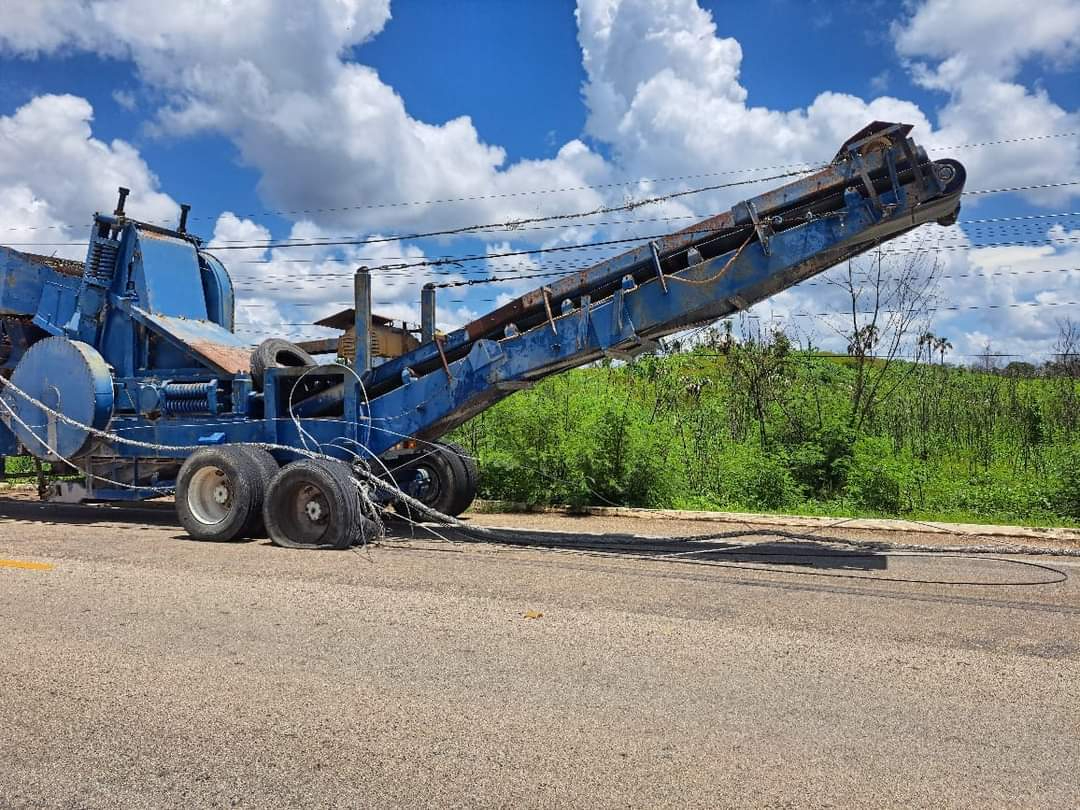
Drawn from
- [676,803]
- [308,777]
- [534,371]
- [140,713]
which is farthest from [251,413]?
[676,803]

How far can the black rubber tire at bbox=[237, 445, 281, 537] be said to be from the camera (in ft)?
32.2

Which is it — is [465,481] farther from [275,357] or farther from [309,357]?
[275,357]

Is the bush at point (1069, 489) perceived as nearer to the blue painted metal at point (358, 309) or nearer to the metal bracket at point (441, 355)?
the blue painted metal at point (358, 309)

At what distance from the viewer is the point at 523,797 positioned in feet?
11.2

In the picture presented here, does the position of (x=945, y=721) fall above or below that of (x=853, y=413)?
below

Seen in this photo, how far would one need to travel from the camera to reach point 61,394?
38.0ft

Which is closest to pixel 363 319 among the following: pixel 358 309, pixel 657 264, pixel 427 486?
pixel 358 309

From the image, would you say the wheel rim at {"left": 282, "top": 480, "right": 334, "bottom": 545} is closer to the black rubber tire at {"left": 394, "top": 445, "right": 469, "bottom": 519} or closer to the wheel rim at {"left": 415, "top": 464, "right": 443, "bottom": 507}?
the black rubber tire at {"left": 394, "top": 445, "right": 469, "bottom": 519}

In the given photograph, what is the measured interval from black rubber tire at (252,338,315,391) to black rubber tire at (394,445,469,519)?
6.51 ft

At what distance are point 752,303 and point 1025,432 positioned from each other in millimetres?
12220

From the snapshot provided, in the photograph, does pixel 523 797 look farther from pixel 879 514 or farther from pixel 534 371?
pixel 879 514

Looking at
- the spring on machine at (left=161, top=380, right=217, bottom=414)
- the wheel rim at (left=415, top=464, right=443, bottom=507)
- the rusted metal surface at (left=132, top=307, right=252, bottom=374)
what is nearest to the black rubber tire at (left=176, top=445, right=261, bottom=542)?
the spring on machine at (left=161, top=380, right=217, bottom=414)

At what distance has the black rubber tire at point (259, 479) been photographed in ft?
32.2

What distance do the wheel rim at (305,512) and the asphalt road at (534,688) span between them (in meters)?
1.53
